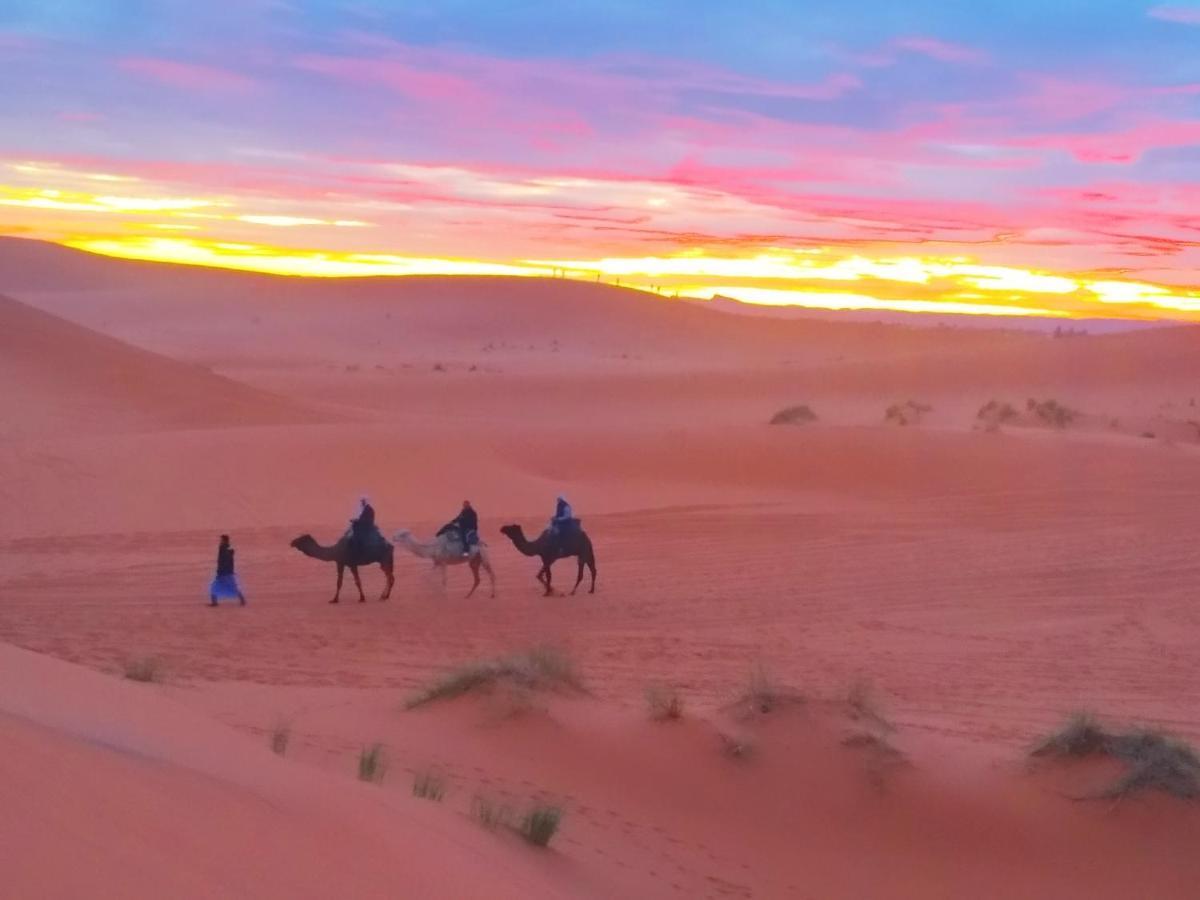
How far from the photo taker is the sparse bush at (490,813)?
328 inches

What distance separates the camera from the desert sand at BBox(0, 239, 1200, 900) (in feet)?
23.5

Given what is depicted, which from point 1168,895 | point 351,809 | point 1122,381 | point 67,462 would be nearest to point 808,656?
point 1168,895

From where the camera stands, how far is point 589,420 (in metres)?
50.1

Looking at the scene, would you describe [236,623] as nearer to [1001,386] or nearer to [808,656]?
[808,656]

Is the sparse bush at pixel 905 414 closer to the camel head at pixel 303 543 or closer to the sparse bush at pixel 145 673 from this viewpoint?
the camel head at pixel 303 543

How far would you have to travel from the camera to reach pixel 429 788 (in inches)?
358

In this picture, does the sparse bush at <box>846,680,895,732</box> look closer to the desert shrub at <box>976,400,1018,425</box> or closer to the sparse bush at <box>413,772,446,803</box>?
the sparse bush at <box>413,772,446,803</box>

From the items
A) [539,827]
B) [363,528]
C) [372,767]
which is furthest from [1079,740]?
[363,528]

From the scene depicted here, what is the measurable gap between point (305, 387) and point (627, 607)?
42274 millimetres

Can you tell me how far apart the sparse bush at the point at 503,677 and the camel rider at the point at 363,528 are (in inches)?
299

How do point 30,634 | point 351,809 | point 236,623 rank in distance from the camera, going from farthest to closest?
point 236,623
point 30,634
point 351,809

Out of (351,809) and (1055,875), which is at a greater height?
(351,809)

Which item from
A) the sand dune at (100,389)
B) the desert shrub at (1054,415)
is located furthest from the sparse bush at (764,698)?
the desert shrub at (1054,415)

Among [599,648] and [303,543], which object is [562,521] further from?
[303,543]
